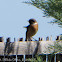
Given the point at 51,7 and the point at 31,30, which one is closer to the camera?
the point at 51,7

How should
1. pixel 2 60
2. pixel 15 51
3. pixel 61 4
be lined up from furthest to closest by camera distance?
pixel 2 60 → pixel 15 51 → pixel 61 4

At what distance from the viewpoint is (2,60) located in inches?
241

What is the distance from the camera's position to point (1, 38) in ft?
20.5

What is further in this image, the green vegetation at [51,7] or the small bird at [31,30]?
the small bird at [31,30]

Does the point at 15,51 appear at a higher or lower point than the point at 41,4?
lower

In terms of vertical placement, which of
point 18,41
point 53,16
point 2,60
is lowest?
point 2,60

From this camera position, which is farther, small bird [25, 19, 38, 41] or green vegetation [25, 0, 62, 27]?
small bird [25, 19, 38, 41]

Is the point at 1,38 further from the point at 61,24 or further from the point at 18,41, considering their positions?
the point at 61,24

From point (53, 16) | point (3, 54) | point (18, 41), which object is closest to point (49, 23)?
point (53, 16)

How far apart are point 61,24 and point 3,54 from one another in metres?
1.88

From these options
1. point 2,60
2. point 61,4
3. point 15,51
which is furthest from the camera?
point 2,60

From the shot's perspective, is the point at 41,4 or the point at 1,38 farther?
the point at 1,38

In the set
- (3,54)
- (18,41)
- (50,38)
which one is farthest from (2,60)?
(50,38)

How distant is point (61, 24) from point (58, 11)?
0.86 feet
